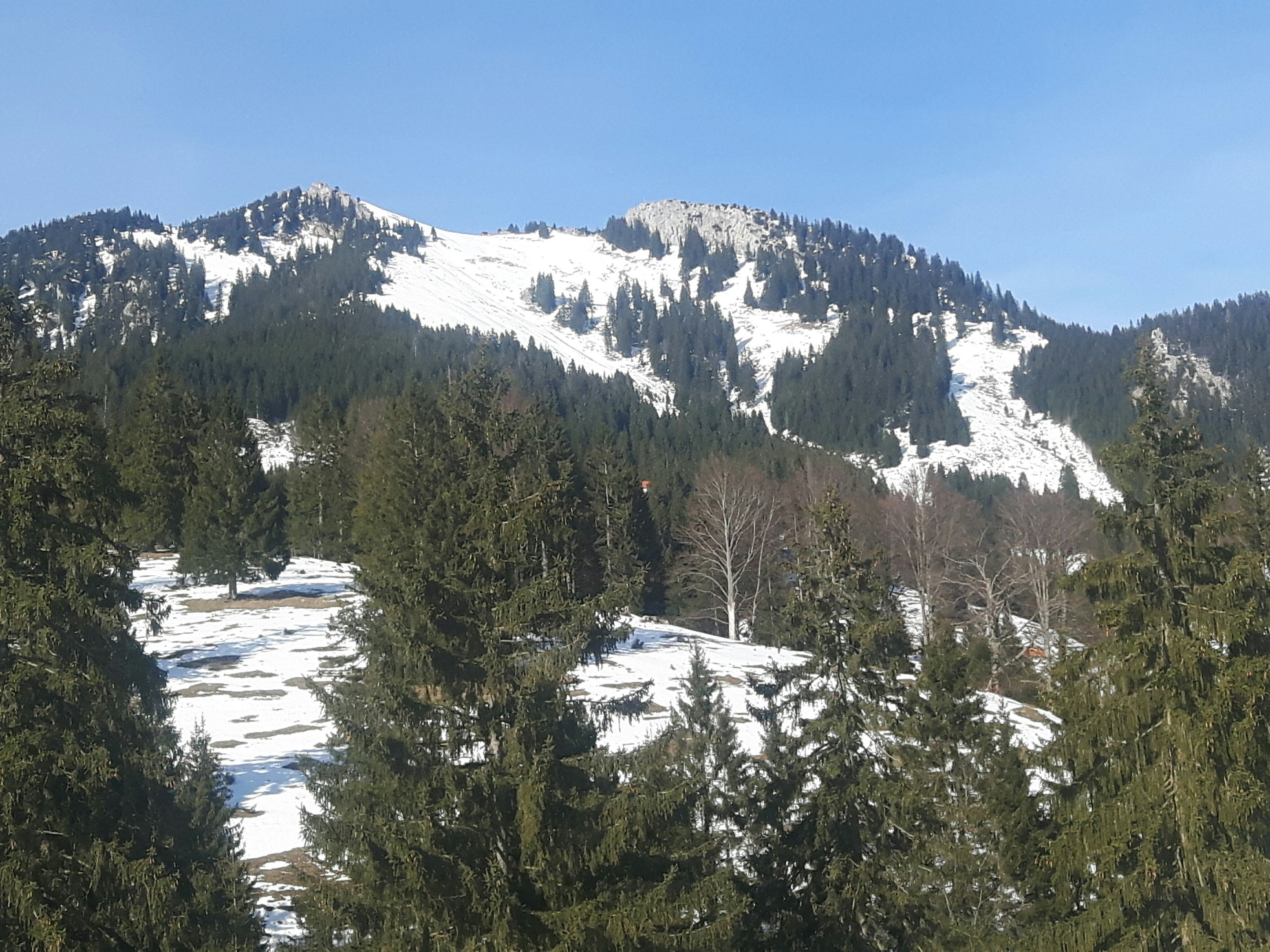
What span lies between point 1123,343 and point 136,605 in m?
223

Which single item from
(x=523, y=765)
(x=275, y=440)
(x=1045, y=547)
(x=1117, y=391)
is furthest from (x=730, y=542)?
(x=1117, y=391)

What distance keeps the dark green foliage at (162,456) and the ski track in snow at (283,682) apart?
12.4ft

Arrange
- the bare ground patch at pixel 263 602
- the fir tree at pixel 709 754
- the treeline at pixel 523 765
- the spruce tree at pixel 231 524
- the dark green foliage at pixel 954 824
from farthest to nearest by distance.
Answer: the bare ground patch at pixel 263 602
the spruce tree at pixel 231 524
the fir tree at pixel 709 754
the dark green foliage at pixel 954 824
the treeline at pixel 523 765

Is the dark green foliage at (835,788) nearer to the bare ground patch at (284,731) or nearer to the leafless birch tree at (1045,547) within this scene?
the bare ground patch at (284,731)

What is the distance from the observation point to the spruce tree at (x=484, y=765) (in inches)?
366

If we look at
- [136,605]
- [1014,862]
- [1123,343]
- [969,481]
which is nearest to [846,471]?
[969,481]

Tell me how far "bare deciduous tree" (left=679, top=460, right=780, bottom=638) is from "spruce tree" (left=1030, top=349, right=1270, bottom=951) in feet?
123

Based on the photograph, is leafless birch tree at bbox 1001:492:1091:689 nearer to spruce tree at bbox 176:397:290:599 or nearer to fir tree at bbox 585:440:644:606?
fir tree at bbox 585:440:644:606

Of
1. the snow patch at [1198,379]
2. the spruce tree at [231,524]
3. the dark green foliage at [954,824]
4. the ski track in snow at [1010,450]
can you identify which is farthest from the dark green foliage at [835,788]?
the snow patch at [1198,379]

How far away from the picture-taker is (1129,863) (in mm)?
11328

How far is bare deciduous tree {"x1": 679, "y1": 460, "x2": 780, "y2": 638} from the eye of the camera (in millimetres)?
52938

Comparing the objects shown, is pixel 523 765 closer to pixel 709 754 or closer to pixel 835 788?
pixel 835 788

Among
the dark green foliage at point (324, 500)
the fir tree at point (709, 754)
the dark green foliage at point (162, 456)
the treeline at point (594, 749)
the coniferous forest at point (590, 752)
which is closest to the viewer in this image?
the coniferous forest at point (590, 752)

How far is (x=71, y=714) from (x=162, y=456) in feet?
144
